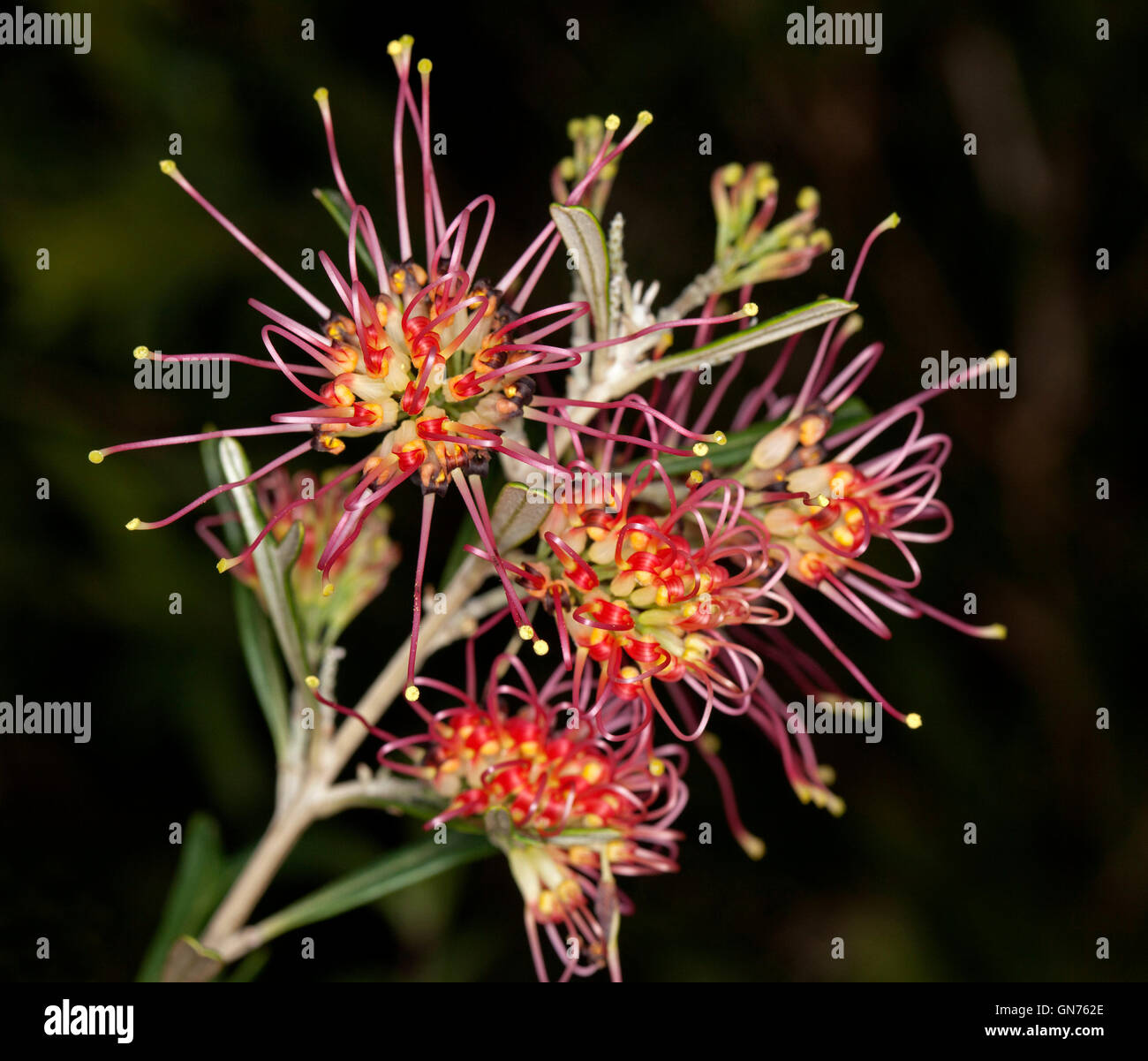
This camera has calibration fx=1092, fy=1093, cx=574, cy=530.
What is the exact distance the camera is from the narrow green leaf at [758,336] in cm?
138

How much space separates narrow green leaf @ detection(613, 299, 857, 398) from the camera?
4.51ft

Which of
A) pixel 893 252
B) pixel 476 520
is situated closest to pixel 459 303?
pixel 476 520

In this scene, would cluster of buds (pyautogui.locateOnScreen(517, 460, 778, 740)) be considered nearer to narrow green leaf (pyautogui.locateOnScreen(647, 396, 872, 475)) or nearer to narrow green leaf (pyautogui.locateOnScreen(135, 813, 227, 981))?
narrow green leaf (pyautogui.locateOnScreen(647, 396, 872, 475))

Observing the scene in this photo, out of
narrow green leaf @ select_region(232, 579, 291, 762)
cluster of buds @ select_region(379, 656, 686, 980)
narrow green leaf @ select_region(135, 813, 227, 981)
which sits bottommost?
narrow green leaf @ select_region(135, 813, 227, 981)

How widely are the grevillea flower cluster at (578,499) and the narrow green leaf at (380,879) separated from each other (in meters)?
0.10

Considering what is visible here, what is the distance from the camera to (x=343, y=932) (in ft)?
10.5

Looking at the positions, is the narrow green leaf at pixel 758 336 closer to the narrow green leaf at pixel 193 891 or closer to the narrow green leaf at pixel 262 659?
the narrow green leaf at pixel 262 659

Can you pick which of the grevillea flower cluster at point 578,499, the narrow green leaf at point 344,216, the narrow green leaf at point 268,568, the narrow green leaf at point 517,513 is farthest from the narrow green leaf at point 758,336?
the narrow green leaf at point 268,568

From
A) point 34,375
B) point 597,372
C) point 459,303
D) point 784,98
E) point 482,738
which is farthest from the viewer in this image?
point 784,98

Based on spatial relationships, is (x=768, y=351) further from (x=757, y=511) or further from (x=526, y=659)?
(x=757, y=511)

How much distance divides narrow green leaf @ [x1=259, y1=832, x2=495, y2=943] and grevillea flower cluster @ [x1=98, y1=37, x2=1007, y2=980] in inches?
3.9

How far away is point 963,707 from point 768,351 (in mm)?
1508

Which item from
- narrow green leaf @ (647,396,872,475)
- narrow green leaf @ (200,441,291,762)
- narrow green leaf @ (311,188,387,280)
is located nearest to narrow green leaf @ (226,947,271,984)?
narrow green leaf @ (200,441,291,762)

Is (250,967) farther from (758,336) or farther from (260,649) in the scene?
(758,336)
